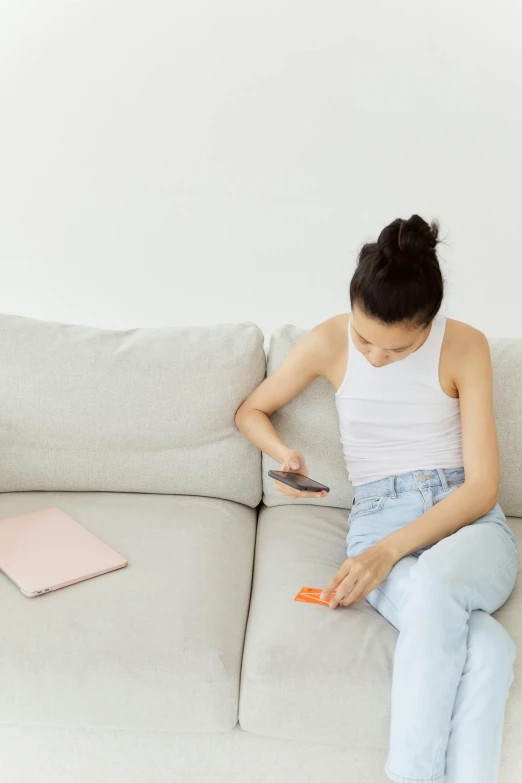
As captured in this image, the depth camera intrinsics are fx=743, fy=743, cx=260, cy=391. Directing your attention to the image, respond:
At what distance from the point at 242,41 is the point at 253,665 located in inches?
85.5

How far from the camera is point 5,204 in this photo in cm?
279

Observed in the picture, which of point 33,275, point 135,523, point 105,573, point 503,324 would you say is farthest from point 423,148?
point 105,573

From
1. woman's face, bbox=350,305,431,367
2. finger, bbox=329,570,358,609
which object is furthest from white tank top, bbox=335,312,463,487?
finger, bbox=329,570,358,609

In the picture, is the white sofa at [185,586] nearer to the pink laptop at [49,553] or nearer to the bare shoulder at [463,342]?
the pink laptop at [49,553]

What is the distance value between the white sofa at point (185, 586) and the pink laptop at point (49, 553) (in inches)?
1.0

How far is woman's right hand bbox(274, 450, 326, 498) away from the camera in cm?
153

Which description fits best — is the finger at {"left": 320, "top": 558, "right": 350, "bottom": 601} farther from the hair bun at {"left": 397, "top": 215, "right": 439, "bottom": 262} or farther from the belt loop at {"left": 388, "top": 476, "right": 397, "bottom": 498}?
the hair bun at {"left": 397, "top": 215, "right": 439, "bottom": 262}

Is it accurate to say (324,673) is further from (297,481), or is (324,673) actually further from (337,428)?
(337,428)

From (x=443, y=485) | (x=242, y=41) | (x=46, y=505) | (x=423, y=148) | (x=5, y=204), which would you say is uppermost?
(x=242, y=41)

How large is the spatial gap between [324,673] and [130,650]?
13.3 inches

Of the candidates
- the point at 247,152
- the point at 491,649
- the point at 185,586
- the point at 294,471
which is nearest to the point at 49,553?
the point at 185,586

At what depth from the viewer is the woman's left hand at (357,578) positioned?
1.37 meters

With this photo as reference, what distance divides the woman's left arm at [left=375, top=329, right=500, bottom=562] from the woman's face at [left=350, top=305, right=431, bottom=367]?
0.51 ft

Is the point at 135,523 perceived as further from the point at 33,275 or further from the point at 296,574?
the point at 33,275
